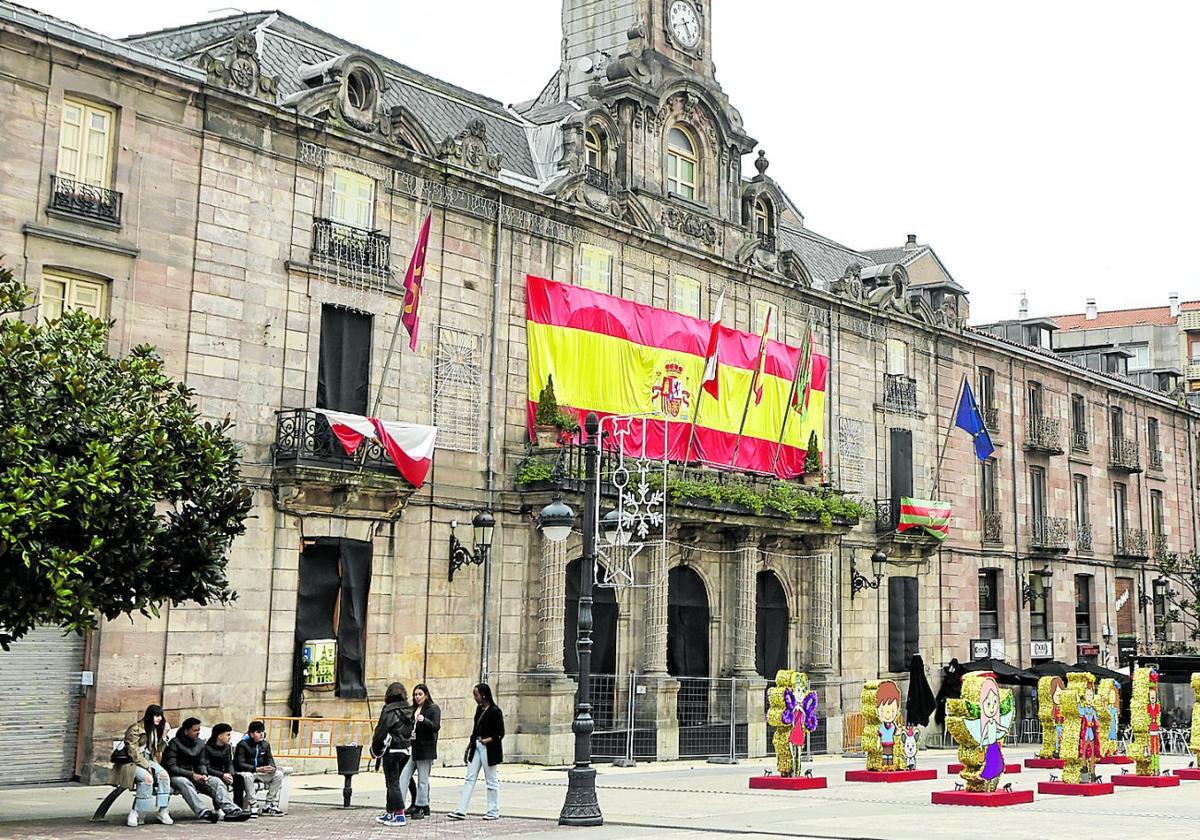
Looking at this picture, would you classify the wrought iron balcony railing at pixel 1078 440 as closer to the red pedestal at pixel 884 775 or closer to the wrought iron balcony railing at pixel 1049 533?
the wrought iron balcony railing at pixel 1049 533

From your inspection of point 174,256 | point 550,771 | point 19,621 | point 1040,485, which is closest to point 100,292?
point 174,256

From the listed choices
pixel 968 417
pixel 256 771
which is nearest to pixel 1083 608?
pixel 968 417

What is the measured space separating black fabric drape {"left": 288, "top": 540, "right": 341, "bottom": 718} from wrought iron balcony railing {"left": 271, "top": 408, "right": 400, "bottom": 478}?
1.55 meters

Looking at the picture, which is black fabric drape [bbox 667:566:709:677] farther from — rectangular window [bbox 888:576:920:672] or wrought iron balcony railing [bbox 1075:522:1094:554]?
wrought iron balcony railing [bbox 1075:522:1094:554]

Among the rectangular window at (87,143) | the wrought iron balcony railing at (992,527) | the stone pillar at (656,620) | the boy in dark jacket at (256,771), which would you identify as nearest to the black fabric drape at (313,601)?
the boy in dark jacket at (256,771)

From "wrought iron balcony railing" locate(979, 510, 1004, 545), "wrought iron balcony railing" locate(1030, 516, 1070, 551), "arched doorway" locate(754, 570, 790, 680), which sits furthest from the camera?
"wrought iron balcony railing" locate(1030, 516, 1070, 551)

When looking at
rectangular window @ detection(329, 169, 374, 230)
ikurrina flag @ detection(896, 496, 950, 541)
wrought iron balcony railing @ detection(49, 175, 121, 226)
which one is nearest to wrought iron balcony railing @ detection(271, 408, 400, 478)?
rectangular window @ detection(329, 169, 374, 230)

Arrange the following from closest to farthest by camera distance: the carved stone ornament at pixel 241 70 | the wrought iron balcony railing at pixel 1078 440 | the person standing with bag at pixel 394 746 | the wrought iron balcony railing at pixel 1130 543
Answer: the person standing with bag at pixel 394 746 < the carved stone ornament at pixel 241 70 < the wrought iron balcony railing at pixel 1078 440 < the wrought iron balcony railing at pixel 1130 543

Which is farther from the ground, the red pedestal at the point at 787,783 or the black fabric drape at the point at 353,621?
the black fabric drape at the point at 353,621

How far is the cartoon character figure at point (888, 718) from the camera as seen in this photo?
936 inches

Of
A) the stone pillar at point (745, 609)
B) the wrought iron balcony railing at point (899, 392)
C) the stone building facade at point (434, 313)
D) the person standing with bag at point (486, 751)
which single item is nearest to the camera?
the person standing with bag at point (486, 751)

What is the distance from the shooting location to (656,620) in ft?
97.5

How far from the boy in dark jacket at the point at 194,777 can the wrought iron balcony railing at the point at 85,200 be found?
8.75m

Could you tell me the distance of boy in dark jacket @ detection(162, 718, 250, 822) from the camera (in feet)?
55.5
